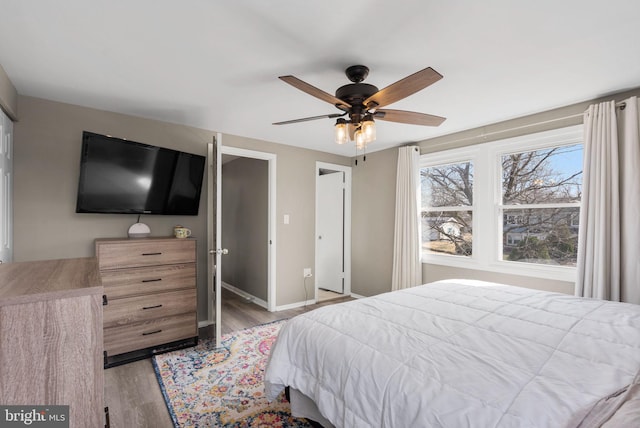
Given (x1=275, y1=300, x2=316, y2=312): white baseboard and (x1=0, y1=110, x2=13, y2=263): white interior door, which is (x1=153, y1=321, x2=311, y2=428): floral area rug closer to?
(x1=275, y1=300, x2=316, y2=312): white baseboard

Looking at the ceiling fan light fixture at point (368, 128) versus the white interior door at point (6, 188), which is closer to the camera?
the ceiling fan light fixture at point (368, 128)

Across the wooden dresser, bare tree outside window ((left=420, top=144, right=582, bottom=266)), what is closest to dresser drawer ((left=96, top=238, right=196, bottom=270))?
the wooden dresser

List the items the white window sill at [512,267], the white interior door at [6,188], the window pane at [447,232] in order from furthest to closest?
1. the window pane at [447,232]
2. the white window sill at [512,267]
3. the white interior door at [6,188]

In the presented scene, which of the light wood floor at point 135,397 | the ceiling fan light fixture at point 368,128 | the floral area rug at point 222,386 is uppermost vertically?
the ceiling fan light fixture at point 368,128

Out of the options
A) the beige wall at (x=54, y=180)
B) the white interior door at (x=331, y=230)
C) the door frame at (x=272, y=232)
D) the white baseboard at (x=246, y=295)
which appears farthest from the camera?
the white interior door at (x=331, y=230)

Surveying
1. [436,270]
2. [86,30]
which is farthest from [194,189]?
[436,270]

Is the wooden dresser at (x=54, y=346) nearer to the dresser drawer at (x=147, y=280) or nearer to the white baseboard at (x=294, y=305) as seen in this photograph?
the dresser drawer at (x=147, y=280)

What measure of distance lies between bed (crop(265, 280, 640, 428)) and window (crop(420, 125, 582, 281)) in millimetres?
1031

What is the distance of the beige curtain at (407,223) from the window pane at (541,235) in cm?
97

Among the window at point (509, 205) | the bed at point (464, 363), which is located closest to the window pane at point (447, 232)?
the window at point (509, 205)

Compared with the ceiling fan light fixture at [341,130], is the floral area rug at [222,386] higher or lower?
lower

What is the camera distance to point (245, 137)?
3732 millimetres

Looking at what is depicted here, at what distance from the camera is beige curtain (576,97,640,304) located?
2.32 meters

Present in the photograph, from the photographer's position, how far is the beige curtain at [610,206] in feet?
7.61
